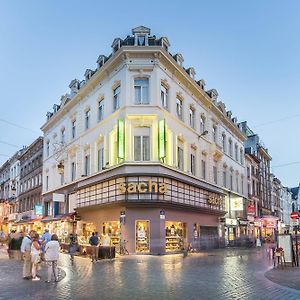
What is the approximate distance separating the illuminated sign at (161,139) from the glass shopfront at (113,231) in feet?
19.0

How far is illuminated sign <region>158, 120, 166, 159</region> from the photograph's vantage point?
91.8 feet

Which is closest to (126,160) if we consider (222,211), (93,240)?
(93,240)

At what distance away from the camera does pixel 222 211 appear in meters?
39.6

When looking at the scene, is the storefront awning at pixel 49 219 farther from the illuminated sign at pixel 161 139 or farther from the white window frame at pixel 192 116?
the illuminated sign at pixel 161 139

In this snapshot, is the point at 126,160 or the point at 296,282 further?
the point at 126,160

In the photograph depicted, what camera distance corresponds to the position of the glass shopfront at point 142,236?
27.6 meters

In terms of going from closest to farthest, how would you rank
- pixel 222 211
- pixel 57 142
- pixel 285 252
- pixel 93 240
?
pixel 285 252
pixel 93 240
pixel 222 211
pixel 57 142

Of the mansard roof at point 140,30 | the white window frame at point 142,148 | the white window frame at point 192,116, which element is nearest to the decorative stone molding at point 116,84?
the mansard roof at point 140,30

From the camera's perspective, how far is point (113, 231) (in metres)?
29.6

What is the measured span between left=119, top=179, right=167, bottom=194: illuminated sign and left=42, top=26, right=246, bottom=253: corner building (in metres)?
0.07

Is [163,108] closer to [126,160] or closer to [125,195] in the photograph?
[126,160]

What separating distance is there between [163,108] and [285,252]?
14162 millimetres

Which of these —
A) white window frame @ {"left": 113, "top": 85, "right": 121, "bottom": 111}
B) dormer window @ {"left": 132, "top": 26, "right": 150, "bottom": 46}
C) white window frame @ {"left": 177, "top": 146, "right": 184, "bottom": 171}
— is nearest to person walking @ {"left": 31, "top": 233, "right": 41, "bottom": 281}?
white window frame @ {"left": 113, "top": 85, "right": 121, "bottom": 111}

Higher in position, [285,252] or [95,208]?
[95,208]
